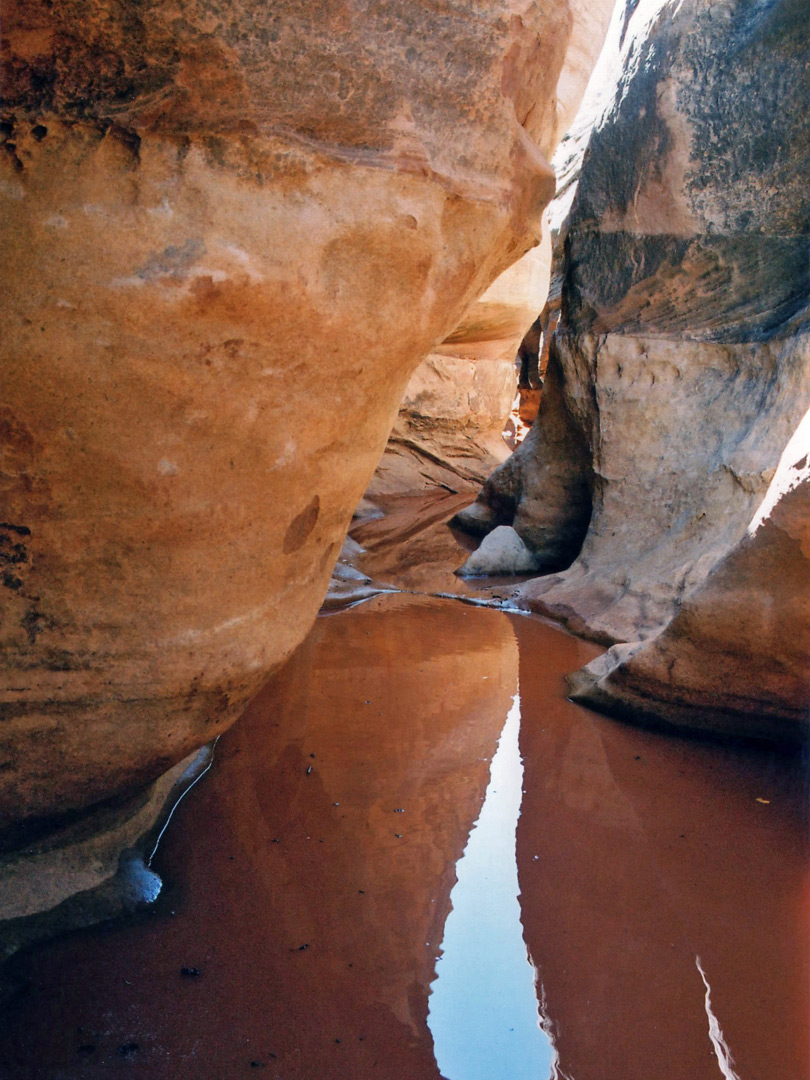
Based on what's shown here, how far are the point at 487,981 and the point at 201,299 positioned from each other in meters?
1.26

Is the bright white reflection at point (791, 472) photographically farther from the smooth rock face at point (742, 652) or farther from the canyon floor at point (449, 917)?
the canyon floor at point (449, 917)

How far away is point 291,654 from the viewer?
1.85 meters

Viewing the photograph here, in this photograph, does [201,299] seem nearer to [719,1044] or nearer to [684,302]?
[719,1044]

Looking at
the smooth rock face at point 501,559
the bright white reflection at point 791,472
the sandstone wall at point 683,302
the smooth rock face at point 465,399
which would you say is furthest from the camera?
the smooth rock face at point 465,399

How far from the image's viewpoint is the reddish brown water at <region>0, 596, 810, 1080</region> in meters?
1.38

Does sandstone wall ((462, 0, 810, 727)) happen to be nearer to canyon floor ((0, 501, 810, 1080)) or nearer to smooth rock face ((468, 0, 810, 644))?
smooth rock face ((468, 0, 810, 644))

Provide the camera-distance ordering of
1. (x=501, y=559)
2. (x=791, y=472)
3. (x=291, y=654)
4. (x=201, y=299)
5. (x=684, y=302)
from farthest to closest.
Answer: (x=501, y=559) → (x=684, y=302) → (x=791, y=472) → (x=291, y=654) → (x=201, y=299)

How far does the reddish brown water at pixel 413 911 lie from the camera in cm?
138

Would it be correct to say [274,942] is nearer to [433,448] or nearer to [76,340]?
[76,340]

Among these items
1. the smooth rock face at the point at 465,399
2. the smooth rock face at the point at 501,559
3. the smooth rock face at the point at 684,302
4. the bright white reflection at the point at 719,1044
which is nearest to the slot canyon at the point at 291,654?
the bright white reflection at the point at 719,1044

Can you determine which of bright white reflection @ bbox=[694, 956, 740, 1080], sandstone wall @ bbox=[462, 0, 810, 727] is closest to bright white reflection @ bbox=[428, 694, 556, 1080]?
bright white reflection @ bbox=[694, 956, 740, 1080]

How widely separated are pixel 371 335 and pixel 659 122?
3197mm

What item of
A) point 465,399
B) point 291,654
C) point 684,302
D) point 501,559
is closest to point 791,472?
point 291,654

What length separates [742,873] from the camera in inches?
74.2
